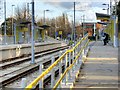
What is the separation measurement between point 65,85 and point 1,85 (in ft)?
15.4

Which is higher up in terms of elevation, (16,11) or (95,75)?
(16,11)

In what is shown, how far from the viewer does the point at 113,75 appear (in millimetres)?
12391

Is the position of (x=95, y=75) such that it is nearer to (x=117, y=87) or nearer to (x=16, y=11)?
(x=117, y=87)

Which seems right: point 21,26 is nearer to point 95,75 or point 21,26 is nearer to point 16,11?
point 95,75

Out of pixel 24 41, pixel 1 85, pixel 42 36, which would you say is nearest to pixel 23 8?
pixel 42 36

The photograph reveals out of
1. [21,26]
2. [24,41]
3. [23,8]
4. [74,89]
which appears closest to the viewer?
[74,89]

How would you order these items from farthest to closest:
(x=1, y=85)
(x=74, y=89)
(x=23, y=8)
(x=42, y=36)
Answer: (x=23, y=8)
(x=42, y=36)
(x=1, y=85)
(x=74, y=89)

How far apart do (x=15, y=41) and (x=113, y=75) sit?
119 feet

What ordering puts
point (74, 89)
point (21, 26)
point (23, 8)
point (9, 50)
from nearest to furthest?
point (74, 89), point (9, 50), point (21, 26), point (23, 8)

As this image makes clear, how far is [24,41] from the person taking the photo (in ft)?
166

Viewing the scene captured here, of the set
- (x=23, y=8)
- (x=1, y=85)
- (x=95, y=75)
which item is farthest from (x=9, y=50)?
(x=23, y=8)

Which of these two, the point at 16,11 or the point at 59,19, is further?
the point at 59,19

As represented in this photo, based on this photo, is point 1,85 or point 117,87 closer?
point 117,87

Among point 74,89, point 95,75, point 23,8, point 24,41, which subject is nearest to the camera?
point 74,89
